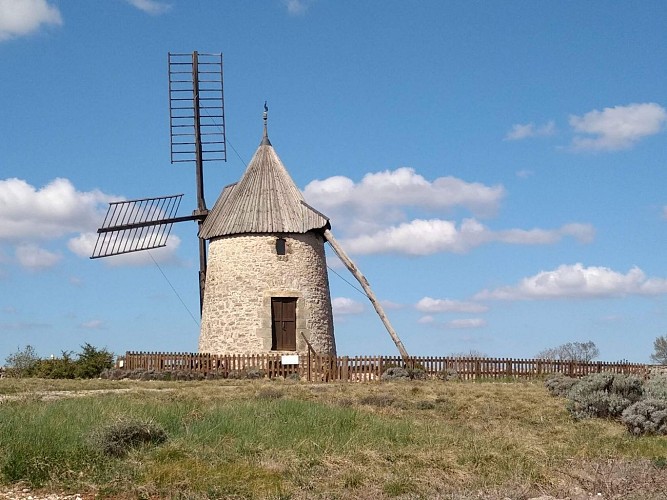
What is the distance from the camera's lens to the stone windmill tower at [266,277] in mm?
32375

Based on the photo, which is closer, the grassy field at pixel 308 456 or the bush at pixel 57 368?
the grassy field at pixel 308 456

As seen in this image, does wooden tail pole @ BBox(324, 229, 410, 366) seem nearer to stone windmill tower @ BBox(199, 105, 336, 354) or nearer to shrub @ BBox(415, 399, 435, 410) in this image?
stone windmill tower @ BBox(199, 105, 336, 354)

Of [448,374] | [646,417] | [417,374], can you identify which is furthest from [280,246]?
[646,417]

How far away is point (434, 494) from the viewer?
1068 centimetres

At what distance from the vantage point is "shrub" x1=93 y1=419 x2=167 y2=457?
11.7 m

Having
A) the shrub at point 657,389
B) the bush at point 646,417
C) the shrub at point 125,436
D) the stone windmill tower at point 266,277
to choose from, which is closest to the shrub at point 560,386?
the shrub at point 657,389

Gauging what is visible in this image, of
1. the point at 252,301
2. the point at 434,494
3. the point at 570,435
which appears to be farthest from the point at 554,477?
the point at 252,301

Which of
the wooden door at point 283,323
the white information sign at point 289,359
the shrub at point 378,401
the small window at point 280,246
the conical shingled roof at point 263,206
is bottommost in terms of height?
the shrub at point 378,401

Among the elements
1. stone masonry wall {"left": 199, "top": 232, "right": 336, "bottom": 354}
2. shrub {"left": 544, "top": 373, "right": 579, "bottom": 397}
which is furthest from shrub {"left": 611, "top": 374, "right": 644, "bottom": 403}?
stone masonry wall {"left": 199, "top": 232, "right": 336, "bottom": 354}

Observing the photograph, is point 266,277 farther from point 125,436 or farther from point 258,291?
point 125,436

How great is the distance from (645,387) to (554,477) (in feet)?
30.6

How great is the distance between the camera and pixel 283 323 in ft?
107

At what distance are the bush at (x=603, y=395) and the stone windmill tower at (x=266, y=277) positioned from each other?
1417cm

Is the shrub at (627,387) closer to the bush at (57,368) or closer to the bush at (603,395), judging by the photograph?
the bush at (603,395)
